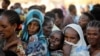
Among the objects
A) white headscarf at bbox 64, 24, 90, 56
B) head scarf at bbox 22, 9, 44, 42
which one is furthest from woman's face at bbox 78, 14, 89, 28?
white headscarf at bbox 64, 24, 90, 56

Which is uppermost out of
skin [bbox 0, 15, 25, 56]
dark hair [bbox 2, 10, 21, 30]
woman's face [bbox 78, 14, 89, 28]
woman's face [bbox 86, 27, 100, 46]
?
dark hair [bbox 2, 10, 21, 30]

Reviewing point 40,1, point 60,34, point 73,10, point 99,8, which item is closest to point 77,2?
point 40,1

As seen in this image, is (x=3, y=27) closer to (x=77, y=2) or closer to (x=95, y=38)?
(x=95, y=38)

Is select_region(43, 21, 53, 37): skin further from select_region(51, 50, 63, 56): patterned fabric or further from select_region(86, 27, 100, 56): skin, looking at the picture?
select_region(86, 27, 100, 56): skin

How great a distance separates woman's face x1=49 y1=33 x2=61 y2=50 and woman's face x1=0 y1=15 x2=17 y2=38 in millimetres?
890

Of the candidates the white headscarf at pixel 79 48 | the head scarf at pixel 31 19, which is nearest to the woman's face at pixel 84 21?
the head scarf at pixel 31 19

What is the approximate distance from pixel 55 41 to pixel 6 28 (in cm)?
99

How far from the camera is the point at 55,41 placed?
3.69m

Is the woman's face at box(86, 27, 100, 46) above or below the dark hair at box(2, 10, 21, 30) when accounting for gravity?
below

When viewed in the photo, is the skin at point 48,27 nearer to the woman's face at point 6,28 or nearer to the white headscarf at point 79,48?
the white headscarf at point 79,48

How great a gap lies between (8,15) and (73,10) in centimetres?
524

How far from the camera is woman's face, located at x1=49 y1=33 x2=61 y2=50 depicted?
3670 mm

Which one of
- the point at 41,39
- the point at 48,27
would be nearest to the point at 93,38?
A: the point at 41,39

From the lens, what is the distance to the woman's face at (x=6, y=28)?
2.83m
